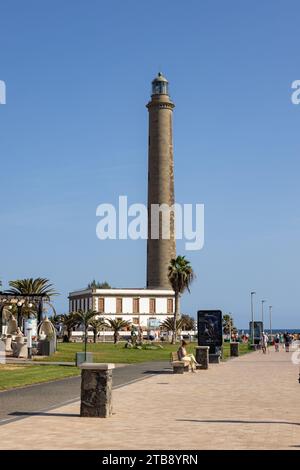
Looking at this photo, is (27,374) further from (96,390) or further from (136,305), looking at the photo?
(136,305)

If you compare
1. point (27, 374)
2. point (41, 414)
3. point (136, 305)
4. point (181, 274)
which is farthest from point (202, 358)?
point (136, 305)

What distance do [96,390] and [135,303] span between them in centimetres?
10377

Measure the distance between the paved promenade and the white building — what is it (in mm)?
95193

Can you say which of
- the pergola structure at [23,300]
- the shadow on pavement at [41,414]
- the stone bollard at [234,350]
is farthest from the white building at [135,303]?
the shadow on pavement at [41,414]

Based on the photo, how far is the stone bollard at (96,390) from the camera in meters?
13.7

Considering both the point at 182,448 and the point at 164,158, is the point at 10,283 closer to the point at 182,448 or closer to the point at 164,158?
the point at 182,448

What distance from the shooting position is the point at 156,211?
387ft

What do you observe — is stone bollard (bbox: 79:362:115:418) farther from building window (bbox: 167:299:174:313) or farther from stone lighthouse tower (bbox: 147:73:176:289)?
building window (bbox: 167:299:174:313)

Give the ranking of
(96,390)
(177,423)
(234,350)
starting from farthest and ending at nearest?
(234,350) < (96,390) < (177,423)

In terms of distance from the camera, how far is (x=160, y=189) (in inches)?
4584

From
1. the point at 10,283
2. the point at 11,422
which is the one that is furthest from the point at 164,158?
the point at 11,422

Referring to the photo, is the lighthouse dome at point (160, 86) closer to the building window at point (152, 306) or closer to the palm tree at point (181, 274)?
the building window at point (152, 306)

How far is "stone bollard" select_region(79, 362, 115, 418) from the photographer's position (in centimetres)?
1370

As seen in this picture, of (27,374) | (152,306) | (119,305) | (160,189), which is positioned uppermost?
(160,189)
